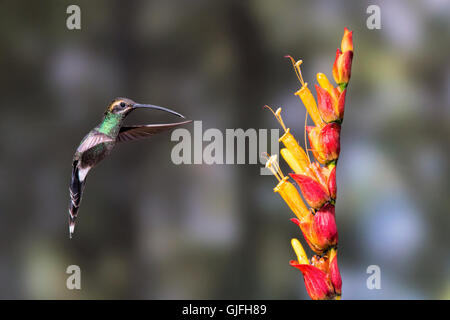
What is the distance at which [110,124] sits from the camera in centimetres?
59

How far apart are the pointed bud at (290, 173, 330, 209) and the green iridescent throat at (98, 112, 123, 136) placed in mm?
273

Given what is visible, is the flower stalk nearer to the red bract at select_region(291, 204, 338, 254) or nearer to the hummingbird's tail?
the red bract at select_region(291, 204, 338, 254)

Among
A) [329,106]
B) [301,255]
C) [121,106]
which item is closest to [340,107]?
[329,106]

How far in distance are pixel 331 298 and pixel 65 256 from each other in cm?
84

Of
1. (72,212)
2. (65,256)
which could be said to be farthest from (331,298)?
(65,256)

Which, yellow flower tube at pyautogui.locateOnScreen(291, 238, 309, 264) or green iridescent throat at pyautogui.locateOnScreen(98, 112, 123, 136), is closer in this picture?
yellow flower tube at pyautogui.locateOnScreen(291, 238, 309, 264)

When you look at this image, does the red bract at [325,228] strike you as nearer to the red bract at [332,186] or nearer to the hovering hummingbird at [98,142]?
the red bract at [332,186]

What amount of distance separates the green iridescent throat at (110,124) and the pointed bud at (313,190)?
273 millimetres

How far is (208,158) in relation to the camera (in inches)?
42.6

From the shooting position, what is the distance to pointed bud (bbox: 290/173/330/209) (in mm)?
403

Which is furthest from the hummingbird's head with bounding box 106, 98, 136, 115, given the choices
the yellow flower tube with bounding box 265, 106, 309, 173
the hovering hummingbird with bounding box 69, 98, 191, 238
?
the yellow flower tube with bounding box 265, 106, 309, 173

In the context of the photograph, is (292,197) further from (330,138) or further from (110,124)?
(110,124)
